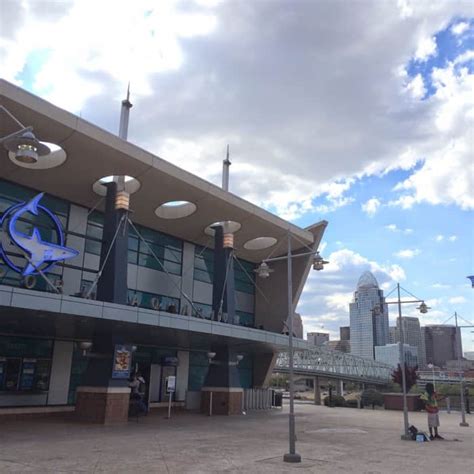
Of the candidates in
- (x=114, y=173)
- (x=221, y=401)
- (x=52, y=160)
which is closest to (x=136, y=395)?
(x=221, y=401)

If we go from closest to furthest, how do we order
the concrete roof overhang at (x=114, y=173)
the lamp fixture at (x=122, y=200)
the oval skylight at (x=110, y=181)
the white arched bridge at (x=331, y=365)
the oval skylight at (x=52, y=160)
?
the concrete roof overhang at (x=114, y=173) → the oval skylight at (x=52, y=160) → the lamp fixture at (x=122, y=200) → the oval skylight at (x=110, y=181) → the white arched bridge at (x=331, y=365)

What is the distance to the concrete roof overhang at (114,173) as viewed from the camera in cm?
1906

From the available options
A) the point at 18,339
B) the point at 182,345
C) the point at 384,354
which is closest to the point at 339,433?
the point at 182,345

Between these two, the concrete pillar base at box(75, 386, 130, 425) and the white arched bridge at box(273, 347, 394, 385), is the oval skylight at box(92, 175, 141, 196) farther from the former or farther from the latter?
the white arched bridge at box(273, 347, 394, 385)

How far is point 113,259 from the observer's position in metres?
22.8

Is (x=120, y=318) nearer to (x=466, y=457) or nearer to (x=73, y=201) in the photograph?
(x=73, y=201)

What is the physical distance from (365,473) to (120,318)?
431 inches

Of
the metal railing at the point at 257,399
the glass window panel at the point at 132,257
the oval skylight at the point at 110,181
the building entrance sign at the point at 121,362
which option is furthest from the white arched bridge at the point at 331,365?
the building entrance sign at the point at 121,362

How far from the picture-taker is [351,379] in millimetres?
79625

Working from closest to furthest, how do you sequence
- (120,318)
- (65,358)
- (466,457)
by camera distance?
(466,457) < (120,318) < (65,358)

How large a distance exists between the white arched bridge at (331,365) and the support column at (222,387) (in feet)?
125

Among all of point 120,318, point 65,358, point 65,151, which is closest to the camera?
point 120,318

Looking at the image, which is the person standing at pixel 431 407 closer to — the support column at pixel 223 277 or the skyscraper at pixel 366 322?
the support column at pixel 223 277

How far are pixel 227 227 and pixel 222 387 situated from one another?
29.5 ft
